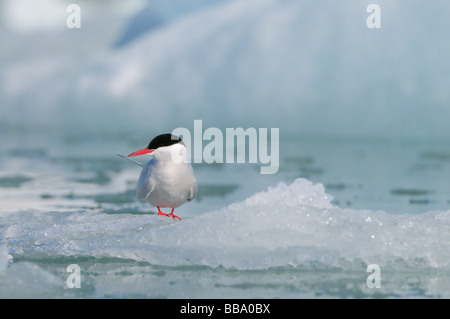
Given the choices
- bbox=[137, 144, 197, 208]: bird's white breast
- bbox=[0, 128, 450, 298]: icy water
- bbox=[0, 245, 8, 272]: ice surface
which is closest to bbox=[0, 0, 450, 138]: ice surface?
bbox=[0, 128, 450, 298]: icy water

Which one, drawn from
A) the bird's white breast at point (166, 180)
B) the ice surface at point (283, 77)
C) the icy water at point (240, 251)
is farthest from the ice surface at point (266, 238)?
the ice surface at point (283, 77)

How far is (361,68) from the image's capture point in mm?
8922

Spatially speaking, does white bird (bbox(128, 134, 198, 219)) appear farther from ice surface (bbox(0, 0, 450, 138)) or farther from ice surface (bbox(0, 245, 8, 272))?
ice surface (bbox(0, 0, 450, 138))

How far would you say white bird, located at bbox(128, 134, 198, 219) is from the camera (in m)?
2.81

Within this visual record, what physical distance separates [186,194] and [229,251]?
34cm

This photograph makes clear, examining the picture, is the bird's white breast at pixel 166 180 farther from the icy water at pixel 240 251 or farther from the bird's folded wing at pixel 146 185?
the icy water at pixel 240 251

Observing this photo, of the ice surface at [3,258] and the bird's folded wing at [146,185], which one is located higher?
the bird's folded wing at [146,185]

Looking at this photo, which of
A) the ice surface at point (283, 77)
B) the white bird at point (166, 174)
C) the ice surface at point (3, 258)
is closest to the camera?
the ice surface at point (3, 258)

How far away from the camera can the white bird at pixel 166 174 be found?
2807mm

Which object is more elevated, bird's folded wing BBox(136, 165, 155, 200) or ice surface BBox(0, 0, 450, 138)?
ice surface BBox(0, 0, 450, 138)

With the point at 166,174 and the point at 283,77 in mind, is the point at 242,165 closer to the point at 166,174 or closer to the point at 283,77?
the point at 283,77

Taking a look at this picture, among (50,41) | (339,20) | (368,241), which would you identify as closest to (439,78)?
(339,20)

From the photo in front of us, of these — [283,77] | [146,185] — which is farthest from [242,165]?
[146,185]
